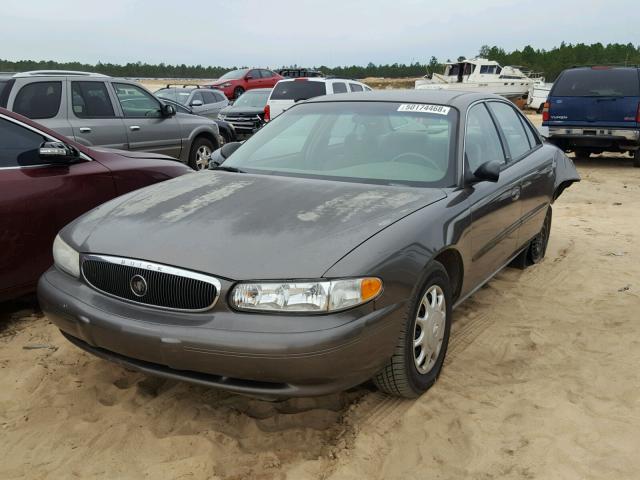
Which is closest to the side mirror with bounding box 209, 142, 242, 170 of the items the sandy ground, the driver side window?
the sandy ground

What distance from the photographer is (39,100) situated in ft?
23.4

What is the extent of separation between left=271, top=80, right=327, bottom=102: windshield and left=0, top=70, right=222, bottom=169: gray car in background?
178 inches

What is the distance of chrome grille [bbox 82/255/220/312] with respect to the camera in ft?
8.47

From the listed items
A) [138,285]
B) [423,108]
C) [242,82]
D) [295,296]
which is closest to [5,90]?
[423,108]

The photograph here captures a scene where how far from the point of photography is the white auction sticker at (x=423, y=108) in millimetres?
3938

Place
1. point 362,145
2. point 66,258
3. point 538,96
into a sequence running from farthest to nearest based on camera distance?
point 538,96 < point 362,145 < point 66,258

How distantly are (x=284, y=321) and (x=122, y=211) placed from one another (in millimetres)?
1313

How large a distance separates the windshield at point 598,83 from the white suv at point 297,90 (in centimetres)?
412

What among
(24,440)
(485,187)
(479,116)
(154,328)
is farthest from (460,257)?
(24,440)

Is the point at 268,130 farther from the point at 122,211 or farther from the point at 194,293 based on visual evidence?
the point at 194,293

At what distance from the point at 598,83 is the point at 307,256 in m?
11.2

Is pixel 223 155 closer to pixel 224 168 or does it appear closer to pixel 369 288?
pixel 224 168

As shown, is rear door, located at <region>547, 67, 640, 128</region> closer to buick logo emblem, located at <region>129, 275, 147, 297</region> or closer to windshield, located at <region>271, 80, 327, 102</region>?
windshield, located at <region>271, 80, 327, 102</region>

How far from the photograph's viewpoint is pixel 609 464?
2.68 meters
